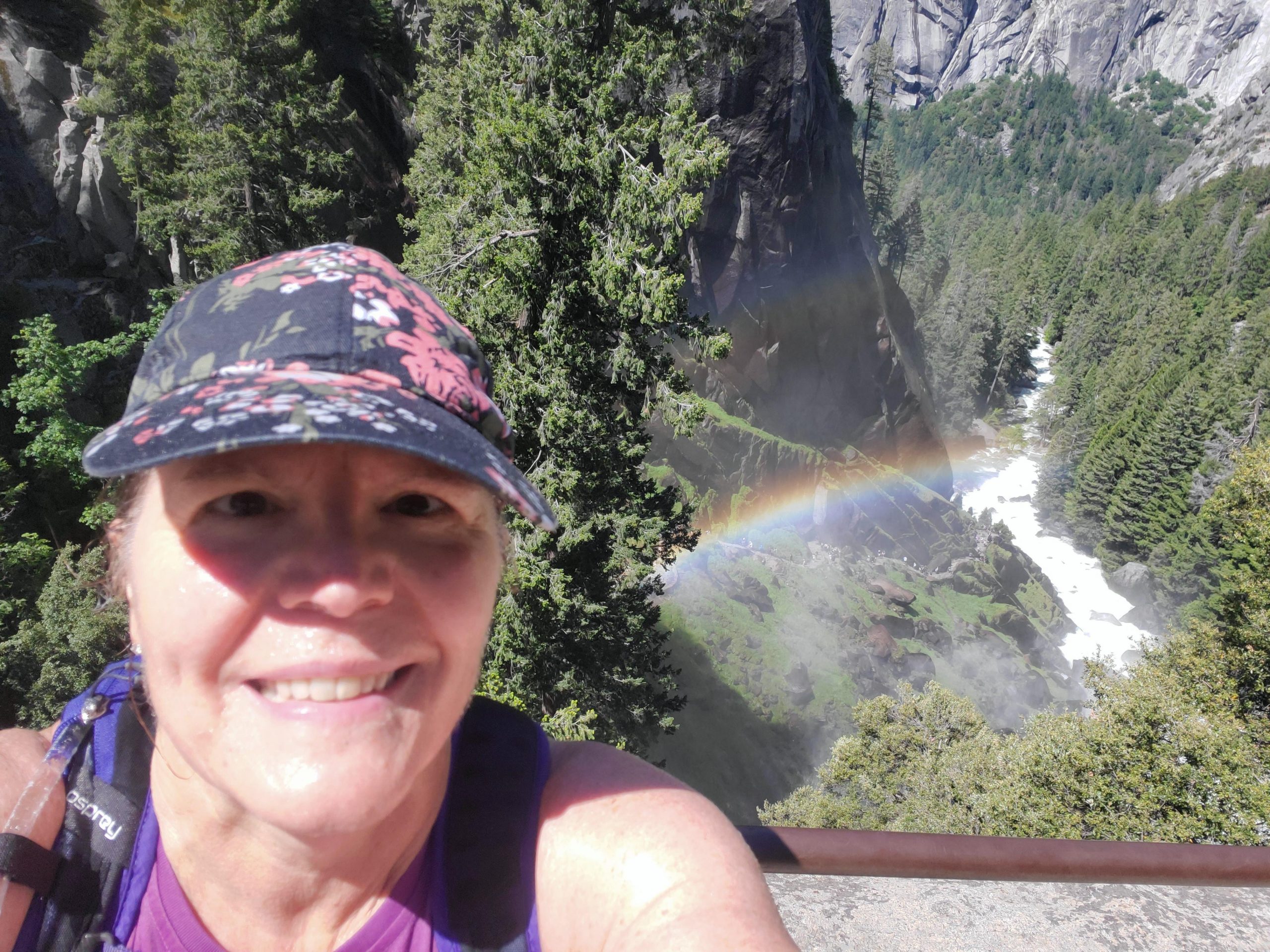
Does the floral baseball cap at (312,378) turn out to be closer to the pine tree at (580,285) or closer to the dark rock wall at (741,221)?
the pine tree at (580,285)

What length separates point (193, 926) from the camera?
134cm

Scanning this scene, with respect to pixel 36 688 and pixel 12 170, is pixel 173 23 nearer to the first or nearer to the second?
pixel 12 170

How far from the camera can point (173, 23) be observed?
20719 millimetres

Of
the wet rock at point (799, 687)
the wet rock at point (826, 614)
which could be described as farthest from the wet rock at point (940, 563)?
the wet rock at point (799, 687)

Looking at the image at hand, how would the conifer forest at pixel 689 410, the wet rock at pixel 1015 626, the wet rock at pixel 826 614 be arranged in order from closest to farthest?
the conifer forest at pixel 689 410 → the wet rock at pixel 826 614 → the wet rock at pixel 1015 626

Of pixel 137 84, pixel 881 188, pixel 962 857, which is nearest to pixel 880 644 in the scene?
pixel 137 84

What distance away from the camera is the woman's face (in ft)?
3.58

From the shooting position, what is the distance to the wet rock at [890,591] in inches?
1871

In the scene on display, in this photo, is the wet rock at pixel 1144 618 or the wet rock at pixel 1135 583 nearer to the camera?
the wet rock at pixel 1144 618

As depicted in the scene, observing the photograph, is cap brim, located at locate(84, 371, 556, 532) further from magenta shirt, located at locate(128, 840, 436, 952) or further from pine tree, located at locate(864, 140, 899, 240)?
pine tree, located at locate(864, 140, 899, 240)

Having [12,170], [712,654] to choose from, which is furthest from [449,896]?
[712,654]

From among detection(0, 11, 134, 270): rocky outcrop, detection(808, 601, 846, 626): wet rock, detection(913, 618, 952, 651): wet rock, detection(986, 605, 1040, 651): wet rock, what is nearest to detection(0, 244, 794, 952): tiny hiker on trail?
detection(0, 11, 134, 270): rocky outcrop

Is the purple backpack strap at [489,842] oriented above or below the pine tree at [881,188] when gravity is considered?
below

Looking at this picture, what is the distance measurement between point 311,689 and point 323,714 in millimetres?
46
